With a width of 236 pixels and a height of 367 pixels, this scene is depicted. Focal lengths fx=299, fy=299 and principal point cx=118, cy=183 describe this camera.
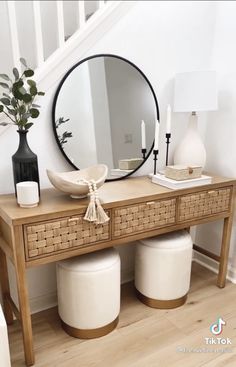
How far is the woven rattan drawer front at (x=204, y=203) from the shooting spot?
174 cm

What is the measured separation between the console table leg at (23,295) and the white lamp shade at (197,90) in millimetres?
1261

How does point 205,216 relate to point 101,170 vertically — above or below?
below

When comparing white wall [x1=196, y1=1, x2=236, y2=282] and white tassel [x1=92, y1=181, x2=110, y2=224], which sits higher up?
white wall [x1=196, y1=1, x2=236, y2=282]

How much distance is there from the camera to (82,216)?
1.39 m

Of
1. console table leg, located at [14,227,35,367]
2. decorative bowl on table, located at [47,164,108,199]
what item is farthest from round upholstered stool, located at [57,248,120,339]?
decorative bowl on table, located at [47,164,108,199]

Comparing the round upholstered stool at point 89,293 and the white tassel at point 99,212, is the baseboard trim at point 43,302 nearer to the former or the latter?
the round upholstered stool at point 89,293

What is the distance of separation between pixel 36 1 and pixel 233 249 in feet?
6.57

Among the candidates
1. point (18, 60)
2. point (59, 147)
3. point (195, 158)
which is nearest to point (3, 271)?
point (59, 147)

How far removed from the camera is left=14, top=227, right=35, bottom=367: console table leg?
4.13 feet

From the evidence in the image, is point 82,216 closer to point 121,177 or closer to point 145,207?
point 145,207

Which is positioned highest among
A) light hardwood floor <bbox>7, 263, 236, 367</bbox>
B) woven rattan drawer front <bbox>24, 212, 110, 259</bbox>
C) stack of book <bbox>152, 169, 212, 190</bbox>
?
stack of book <bbox>152, 169, 212, 190</bbox>

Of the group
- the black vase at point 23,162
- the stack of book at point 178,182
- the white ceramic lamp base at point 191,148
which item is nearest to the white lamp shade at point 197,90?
the white ceramic lamp base at point 191,148

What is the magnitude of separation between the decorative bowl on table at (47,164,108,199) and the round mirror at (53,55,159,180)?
139 mm

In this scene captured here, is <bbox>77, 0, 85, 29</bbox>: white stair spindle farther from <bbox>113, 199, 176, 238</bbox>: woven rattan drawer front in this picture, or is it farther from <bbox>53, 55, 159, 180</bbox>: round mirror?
<bbox>113, 199, 176, 238</bbox>: woven rattan drawer front
